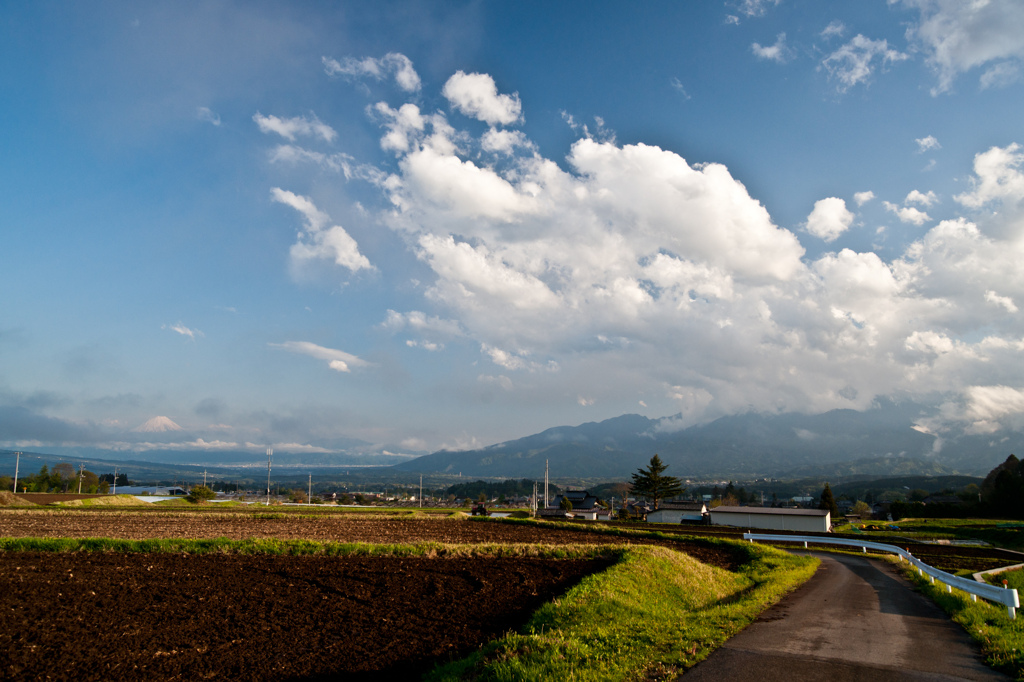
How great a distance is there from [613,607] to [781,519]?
205ft

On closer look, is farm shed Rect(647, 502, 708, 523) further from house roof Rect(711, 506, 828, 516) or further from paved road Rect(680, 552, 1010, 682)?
paved road Rect(680, 552, 1010, 682)

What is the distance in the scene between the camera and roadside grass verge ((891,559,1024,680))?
870cm

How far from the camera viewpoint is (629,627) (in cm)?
1078

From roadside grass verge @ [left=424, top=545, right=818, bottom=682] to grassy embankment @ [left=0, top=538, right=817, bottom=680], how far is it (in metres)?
0.02

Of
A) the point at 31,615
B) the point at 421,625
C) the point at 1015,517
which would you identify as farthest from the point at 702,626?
the point at 1015,517

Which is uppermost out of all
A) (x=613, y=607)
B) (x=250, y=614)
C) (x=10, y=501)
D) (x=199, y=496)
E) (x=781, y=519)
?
(x=613, y=607)

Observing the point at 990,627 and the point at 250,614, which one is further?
the point at 250,614

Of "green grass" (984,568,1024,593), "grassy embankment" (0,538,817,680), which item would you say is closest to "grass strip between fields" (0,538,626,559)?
"grassy embankment" (0,538,817,680)

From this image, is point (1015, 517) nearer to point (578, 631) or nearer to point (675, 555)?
point (675, 555)

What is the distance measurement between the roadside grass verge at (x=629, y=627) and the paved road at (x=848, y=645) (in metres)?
0.54

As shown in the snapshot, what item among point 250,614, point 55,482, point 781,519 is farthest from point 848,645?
point 55,482

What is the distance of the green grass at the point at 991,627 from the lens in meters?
8.70

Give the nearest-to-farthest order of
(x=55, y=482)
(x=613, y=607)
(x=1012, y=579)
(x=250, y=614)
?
(x=250, y=614) → (x=613, y=607) → (x=1012, y=579) → (x=55, y=482)

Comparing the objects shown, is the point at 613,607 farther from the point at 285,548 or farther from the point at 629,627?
the point at 285,548
